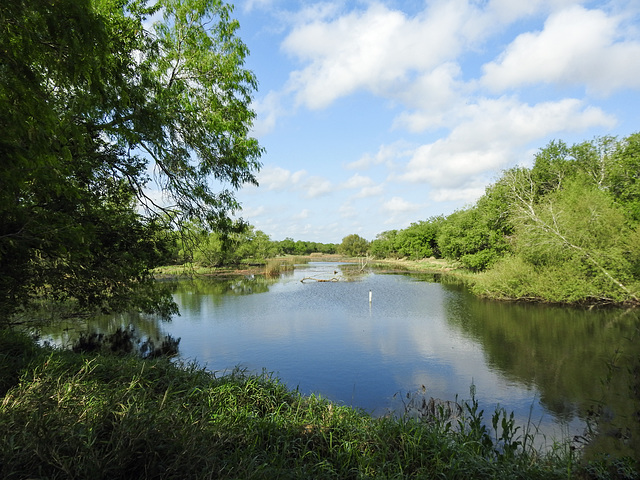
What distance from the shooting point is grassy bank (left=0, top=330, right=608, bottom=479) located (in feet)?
11.1

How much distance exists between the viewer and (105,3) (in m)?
8.43

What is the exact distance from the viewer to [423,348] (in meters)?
15.3

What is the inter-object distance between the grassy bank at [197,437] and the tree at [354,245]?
11159 cm

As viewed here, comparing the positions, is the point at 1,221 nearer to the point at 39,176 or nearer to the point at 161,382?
the point at 39,176

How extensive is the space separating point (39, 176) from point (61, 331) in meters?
16.2

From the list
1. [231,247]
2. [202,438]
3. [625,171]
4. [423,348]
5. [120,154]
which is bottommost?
[423,348]

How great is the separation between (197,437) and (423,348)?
12863 millimetres

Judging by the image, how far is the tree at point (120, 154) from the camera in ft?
17.2

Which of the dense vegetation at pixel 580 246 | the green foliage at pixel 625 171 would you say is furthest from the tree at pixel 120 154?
the green foliage at pixel 625 171

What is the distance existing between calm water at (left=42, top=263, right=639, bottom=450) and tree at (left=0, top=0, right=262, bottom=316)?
5488 millimetres

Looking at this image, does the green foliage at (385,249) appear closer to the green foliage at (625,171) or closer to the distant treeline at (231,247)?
the distant treeline at (231,247)

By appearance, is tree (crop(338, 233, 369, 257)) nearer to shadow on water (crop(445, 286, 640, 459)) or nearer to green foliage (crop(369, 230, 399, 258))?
green foliage (crop(369, 230, 399, 258))

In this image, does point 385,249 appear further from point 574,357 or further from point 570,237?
point 574,357

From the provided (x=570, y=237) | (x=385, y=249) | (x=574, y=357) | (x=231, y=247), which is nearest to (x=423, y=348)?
(x=574, y=357)
